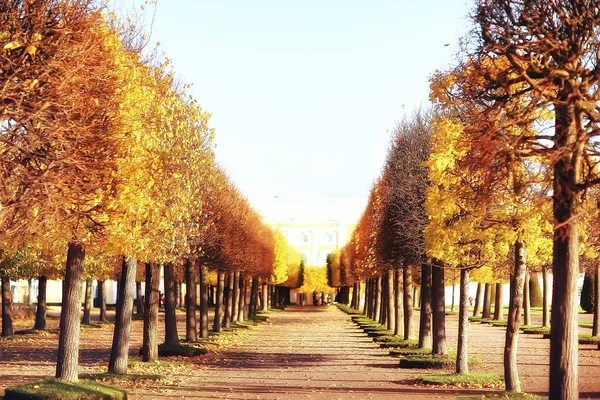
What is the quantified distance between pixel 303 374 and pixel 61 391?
11.1 meters

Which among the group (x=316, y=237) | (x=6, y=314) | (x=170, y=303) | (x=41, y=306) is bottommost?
(x=6, y=314)

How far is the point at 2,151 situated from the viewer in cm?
1580

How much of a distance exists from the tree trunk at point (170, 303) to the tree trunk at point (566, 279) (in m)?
20.2

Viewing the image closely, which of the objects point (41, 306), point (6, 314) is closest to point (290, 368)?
point (6, 314)

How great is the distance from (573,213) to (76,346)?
1147 cm

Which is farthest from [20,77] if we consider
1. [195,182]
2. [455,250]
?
[195,182]

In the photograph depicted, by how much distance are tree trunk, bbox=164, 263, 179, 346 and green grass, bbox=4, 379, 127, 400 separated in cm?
1260

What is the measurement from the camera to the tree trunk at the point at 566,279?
45.4ft

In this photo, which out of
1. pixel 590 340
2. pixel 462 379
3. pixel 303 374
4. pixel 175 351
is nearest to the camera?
pixel 462 379

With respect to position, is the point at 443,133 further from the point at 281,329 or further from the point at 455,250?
the point at 281,329

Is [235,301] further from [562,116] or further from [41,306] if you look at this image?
[562,116]

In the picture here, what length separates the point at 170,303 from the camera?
33906 mm

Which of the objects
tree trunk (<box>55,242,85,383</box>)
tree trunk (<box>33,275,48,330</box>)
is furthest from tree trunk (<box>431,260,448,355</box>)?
tree trunk (<box>33,275,48,330</box>)

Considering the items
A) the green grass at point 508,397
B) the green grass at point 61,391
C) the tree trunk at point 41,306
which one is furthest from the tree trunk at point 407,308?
the green grass at point 61,391
